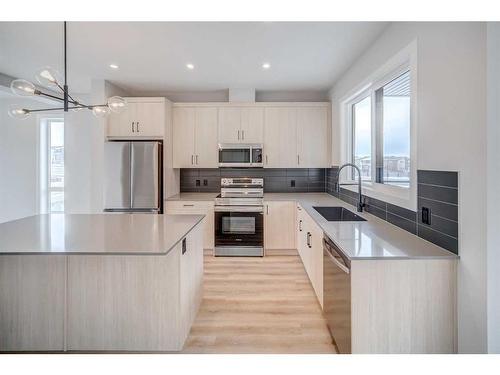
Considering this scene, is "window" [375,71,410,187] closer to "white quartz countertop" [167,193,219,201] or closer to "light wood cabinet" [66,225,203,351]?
"light wood cabinet" [66,225,203,351]

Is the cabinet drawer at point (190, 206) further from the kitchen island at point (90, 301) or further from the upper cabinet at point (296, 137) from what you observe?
the kitchen island at point (90, 301)

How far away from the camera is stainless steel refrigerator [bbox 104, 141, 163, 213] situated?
4422 mm

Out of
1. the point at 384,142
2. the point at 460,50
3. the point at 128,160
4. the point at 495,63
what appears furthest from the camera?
the point at 128,160

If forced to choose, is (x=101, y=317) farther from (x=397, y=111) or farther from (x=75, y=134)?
(x=75, y=134)

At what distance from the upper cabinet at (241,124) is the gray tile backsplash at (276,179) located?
613mm

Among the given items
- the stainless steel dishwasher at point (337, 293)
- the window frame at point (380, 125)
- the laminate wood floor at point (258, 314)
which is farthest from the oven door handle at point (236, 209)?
the stainless steel dishwasher at point (337, 293)

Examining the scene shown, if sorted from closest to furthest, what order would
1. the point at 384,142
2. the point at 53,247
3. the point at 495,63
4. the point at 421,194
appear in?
the point at 495,63 → the point at 53,247 → the point at 421,194 → the point at 384,142

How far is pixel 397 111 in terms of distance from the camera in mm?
2762

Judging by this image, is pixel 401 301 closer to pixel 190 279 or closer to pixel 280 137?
pixel 190 279

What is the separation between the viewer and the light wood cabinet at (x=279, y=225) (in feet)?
15.0

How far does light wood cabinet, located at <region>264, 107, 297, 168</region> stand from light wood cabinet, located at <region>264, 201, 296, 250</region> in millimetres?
715

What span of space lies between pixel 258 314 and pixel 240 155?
8.57ft
